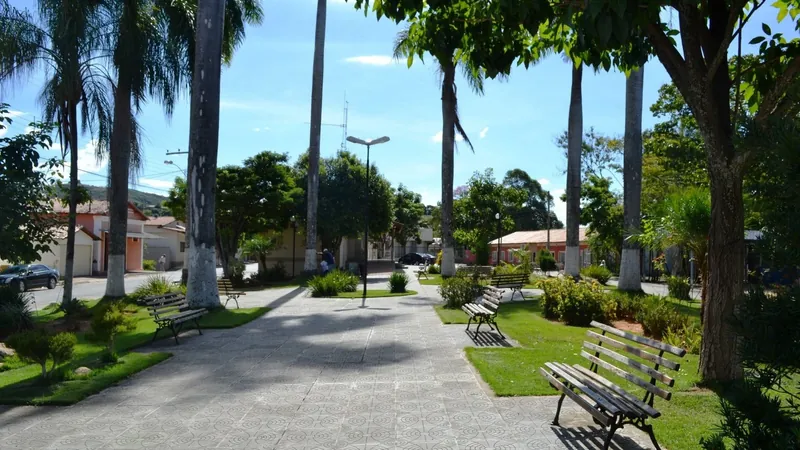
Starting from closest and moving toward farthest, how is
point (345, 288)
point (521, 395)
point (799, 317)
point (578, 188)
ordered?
point (799, 317) → point (521, 395) → point (345, 288) → point (578, 188)

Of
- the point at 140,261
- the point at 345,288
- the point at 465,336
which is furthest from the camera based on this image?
the point at 140,261

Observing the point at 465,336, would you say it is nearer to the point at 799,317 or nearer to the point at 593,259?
the point at 799,317

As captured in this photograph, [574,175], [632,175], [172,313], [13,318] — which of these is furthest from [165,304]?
[574,175]

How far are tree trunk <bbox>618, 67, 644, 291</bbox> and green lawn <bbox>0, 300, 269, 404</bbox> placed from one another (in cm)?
1137

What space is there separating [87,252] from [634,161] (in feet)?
129

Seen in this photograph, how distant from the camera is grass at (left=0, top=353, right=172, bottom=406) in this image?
6911 millimetres

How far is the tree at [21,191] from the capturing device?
438 inches

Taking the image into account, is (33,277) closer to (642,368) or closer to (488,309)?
(488,309)

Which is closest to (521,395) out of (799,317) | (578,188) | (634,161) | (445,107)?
(799,317)

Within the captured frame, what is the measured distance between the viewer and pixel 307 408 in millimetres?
6488

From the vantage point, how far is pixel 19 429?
232 inches

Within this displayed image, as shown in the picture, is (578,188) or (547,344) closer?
(547,344)

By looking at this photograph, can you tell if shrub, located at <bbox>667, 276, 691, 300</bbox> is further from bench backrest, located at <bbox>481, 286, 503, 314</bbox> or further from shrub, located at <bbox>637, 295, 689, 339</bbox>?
bench backrest, located at <bbox>481, 286, 503, 314</bbox>

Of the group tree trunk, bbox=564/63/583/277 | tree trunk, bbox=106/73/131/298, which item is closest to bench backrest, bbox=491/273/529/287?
tree trunk, bbox=564/63/583/277
